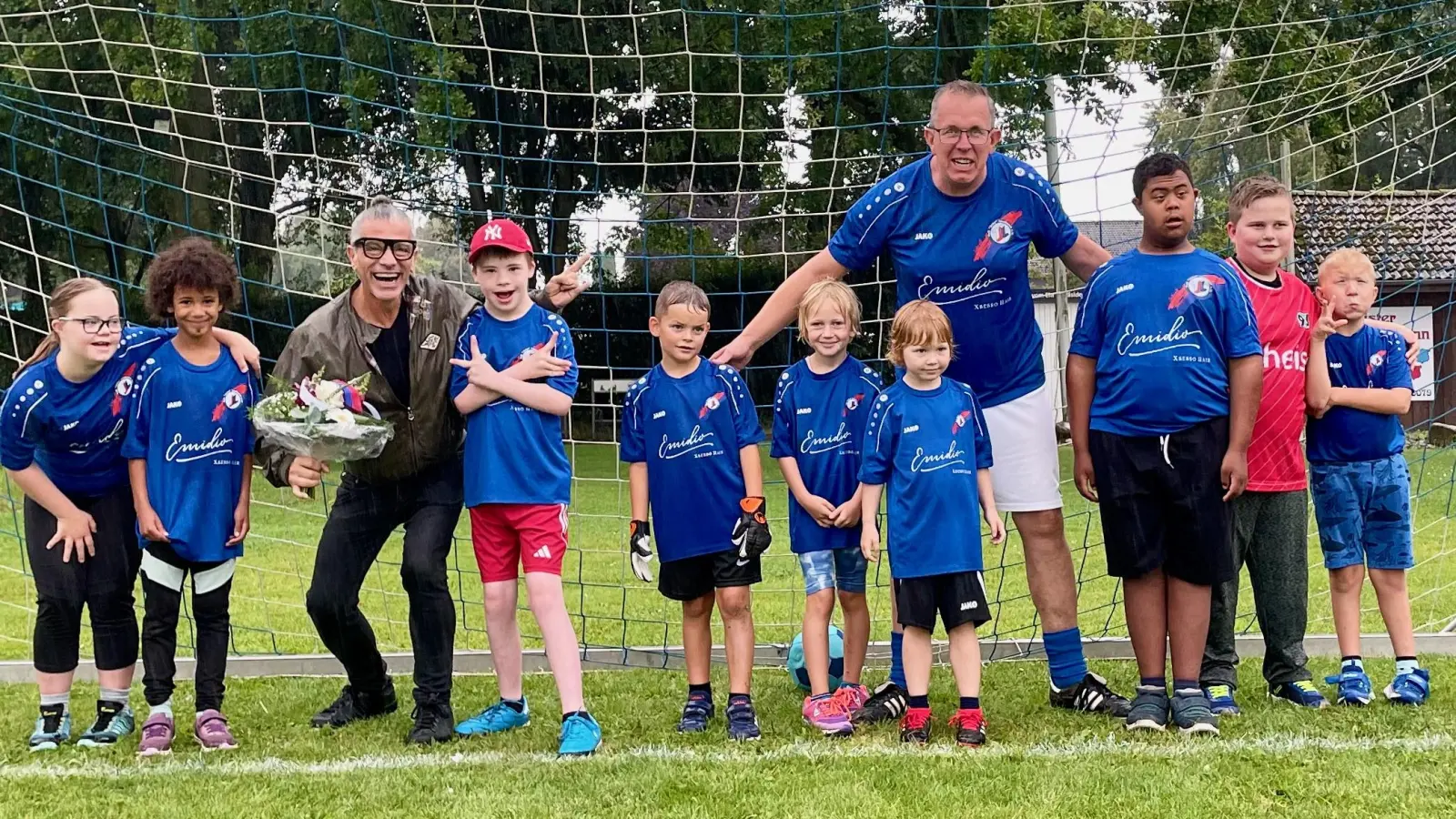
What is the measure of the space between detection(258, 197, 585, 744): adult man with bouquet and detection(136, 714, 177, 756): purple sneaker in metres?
0.55

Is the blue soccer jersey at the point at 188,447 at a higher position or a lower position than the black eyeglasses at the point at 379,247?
lower

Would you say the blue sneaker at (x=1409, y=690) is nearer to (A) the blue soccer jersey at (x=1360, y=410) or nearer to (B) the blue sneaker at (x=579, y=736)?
(A) the blue soccer jersey at (x=1360, y=410)

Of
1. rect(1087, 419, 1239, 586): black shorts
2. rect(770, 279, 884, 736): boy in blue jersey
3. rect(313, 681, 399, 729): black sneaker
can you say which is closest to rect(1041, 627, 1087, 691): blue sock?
rect(1087, 419, 1239, 586): black shorts

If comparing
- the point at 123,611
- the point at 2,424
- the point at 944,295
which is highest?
the point at 944,295

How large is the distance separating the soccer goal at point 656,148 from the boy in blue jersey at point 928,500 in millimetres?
1428

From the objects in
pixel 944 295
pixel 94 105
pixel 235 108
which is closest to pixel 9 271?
pixel 94 105

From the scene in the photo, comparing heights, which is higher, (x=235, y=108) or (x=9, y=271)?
(x=235, y=108)

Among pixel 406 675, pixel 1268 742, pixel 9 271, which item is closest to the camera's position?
pixel 1268 742

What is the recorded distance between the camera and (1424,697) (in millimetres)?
4211

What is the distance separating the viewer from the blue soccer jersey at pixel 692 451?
414cm

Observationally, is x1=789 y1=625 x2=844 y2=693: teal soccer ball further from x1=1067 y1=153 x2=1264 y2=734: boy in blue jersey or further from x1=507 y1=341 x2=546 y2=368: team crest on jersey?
x1=507 y1=341 x2=546 y2=368: team crest on jersey

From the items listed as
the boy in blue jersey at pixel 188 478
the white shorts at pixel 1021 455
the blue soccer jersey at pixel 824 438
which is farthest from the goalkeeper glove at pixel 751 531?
the boy in blue jersey at pixel 188 478

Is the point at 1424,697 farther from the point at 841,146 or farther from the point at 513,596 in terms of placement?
the point at 841,146

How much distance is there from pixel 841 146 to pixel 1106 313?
537cm
